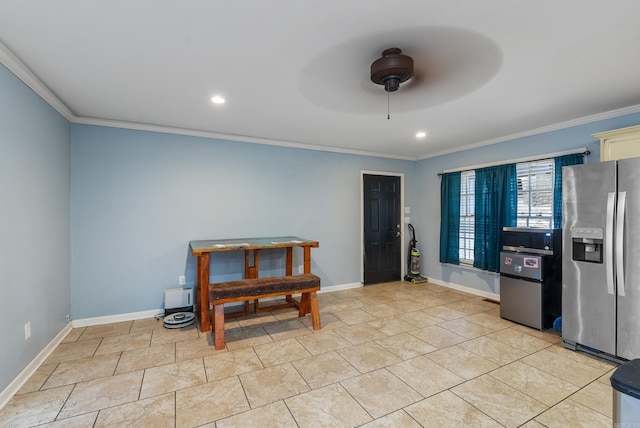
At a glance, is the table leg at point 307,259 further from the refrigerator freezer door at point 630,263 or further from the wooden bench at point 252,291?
the refrigerator freezer door at point 630,263

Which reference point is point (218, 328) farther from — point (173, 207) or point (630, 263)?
point (630, 263)

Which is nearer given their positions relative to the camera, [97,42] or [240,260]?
[97,42]

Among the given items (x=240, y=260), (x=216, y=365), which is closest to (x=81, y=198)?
(x=240, y=260)

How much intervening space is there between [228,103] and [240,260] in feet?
7.07

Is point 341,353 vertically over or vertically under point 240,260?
under

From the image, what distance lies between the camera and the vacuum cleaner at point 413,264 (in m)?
5.53

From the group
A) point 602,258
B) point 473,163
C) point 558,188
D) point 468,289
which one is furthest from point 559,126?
point 468,289

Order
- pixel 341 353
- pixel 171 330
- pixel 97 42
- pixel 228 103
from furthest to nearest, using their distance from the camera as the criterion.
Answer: pixel 171 330
pixel 228 103
pixel 341 353
pixel 97 42

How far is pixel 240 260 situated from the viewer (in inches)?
165

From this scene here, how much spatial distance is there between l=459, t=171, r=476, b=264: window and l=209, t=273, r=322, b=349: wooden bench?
115 inches

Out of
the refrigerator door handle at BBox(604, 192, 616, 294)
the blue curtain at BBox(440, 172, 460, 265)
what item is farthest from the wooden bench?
the blue curtain at BBox(440, 172, 460, 265)

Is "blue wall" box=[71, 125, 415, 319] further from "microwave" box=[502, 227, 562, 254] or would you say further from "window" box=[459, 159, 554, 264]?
"window" box=[459, 159, 554, 264]

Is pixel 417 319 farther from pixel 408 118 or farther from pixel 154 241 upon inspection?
pixel 154 241

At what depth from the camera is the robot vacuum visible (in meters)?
3.39
